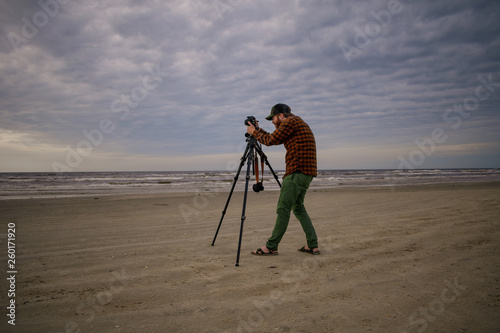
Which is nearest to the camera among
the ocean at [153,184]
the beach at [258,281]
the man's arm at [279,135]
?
the beach at [258,281]

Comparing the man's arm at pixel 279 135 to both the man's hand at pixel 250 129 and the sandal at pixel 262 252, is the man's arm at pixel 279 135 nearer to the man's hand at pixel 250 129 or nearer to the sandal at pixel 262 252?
the man's hand at pixel 250 129

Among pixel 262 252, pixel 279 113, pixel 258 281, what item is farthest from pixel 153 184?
pixel 258 281

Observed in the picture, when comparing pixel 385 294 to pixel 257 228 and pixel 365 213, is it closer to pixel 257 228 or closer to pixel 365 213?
pixel 257 228

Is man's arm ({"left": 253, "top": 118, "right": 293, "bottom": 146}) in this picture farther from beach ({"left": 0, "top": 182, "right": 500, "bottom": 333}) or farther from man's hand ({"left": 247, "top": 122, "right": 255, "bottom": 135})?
beach ({"left": 0, "top": 182, "right": 500, "bottom": 333})

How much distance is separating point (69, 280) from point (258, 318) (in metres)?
2.35

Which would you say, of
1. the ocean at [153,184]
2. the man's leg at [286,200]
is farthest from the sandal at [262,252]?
the ocean at [153,184]

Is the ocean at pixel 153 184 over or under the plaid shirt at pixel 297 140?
under

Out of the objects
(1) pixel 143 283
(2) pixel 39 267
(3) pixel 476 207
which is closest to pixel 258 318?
(1) pixel 143 283

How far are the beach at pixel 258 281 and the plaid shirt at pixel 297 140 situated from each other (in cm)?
133

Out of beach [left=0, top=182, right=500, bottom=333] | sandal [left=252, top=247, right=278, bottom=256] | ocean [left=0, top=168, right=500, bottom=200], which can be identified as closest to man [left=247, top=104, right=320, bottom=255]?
sandal [left=252, top=247, right=278, bottom=256]

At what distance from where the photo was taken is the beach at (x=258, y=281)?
229cm

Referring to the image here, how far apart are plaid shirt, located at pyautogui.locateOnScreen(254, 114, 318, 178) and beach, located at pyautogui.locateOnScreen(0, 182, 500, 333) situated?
133cm

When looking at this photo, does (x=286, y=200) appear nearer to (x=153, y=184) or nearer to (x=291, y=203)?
(x=291, y=203)

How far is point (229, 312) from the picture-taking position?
245cm
